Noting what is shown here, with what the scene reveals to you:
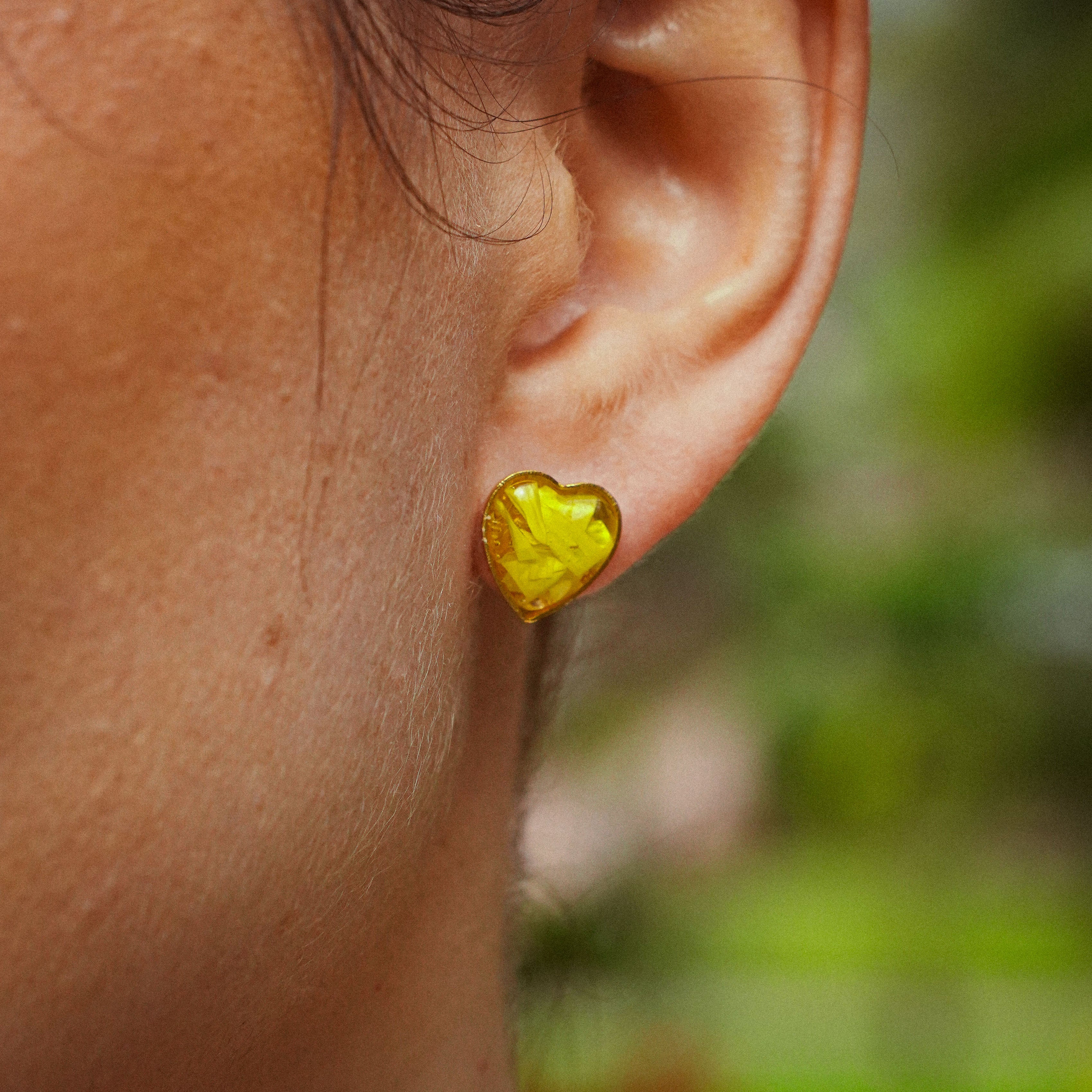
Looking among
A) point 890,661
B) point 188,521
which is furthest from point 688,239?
point 890,661

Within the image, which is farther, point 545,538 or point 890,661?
point 890,661

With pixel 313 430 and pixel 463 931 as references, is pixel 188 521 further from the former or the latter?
pixel 463 931

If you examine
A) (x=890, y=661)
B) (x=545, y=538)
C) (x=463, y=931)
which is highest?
(x=545, y=538)

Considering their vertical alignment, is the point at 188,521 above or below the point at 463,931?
above

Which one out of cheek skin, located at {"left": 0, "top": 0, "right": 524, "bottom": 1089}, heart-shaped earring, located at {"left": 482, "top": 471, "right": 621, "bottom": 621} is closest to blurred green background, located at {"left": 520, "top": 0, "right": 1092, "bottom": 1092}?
heart-shaped earring, located at {"left": 482, "top": 471, "right": 621, "bottom": 621}

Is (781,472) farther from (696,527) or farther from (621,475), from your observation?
(621,475)

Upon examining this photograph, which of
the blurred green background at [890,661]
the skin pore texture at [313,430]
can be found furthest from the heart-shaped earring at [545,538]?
the blurred green background at [890,661]
